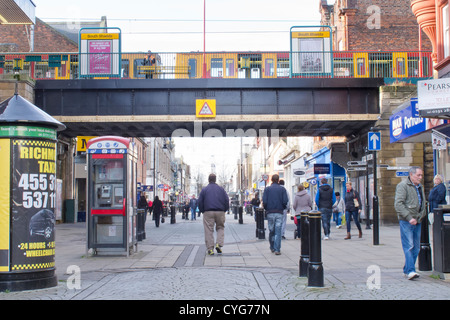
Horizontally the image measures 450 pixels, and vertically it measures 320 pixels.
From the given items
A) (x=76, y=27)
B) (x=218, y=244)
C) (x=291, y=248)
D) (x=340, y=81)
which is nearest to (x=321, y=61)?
(x=340, y=81)

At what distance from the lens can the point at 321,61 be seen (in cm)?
2534

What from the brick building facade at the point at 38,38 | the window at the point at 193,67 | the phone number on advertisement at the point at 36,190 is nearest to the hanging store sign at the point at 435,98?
the phone number on advertisement at the point at 36,190

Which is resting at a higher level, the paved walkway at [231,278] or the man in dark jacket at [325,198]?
the man in dark jacket at [325,198]

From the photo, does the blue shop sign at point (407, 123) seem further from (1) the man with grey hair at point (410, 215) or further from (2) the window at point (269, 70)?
(1) the man with grey hair at point (410, 215)

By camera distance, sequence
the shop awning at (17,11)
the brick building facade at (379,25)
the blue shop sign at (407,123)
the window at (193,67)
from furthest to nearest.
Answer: the brick building facade at (379,25) < the window at (193,67) < the shop awning at (17,11) < the blue shop sign at (407,123)

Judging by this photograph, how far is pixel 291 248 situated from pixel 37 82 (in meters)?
16.6

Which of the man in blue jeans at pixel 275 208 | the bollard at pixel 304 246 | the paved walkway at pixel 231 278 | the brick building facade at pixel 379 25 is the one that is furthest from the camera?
the brick building facade at pixel 379 25

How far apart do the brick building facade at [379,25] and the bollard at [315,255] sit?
33.4 m

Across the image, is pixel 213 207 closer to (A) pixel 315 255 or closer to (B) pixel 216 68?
(A) pixel 315 255

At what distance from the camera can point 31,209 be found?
24.6 feet

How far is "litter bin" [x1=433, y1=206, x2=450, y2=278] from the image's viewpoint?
806 centimetres

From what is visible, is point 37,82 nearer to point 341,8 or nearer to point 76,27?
point 341,8

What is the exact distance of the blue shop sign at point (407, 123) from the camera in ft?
57.5

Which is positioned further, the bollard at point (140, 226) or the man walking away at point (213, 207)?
the bollard at point (140, 226)
